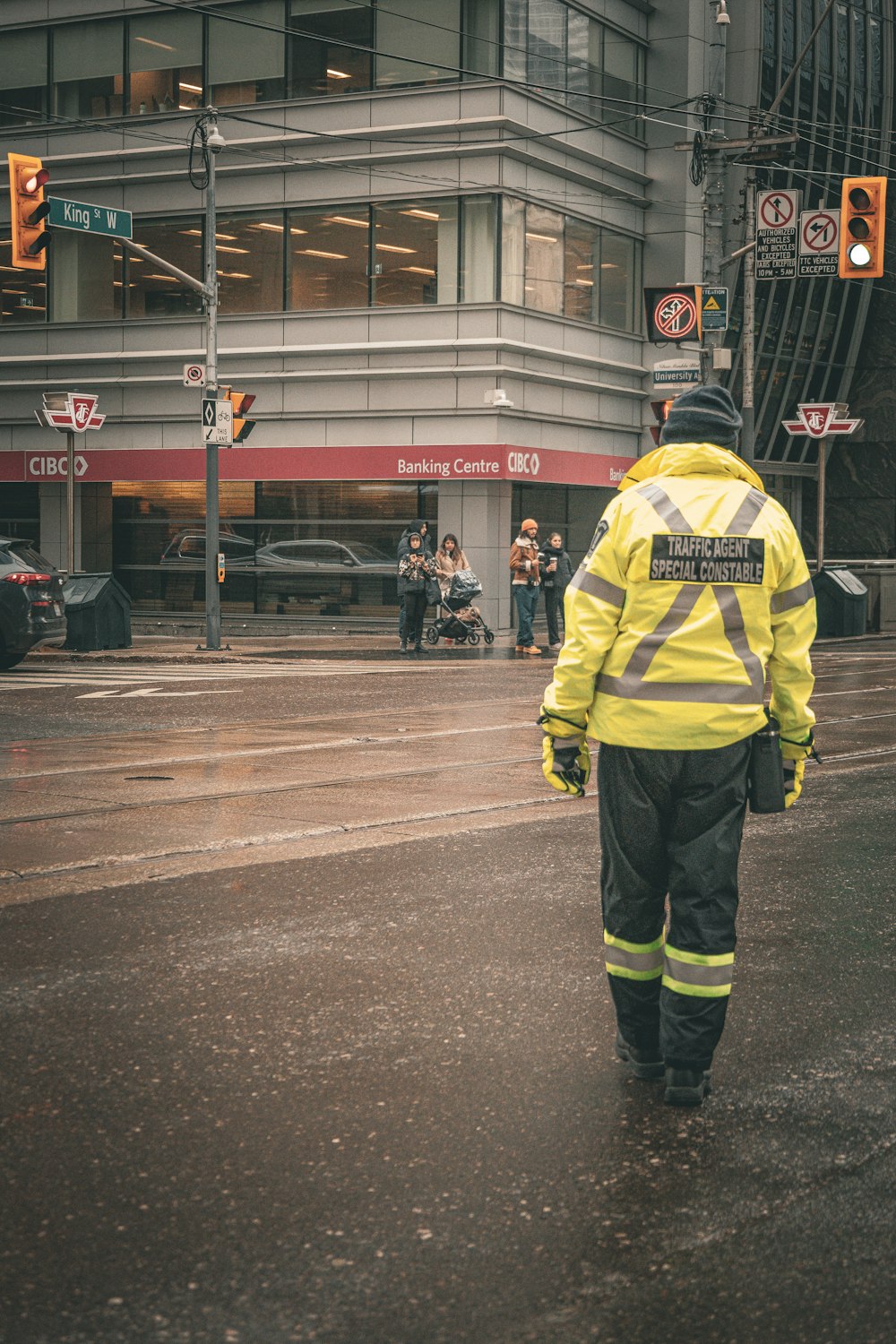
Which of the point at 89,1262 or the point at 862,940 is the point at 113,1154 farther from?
the point at 862,940

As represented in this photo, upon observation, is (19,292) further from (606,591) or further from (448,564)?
(606,591)

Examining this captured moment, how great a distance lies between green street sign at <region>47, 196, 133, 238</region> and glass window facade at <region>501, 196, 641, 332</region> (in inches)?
331

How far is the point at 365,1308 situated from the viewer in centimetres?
314

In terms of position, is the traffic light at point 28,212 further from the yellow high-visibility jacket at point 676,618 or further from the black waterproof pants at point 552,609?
the yellow high-visibility jacket at point 676,618

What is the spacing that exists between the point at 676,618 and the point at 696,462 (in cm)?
45

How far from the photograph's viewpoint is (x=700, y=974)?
4254 mm

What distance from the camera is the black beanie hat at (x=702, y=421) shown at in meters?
4.50

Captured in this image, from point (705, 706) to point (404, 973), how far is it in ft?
5.98

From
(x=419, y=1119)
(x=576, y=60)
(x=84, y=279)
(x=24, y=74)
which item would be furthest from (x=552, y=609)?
(x=419, y=1119)

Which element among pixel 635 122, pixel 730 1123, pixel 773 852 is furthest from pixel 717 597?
pixel 635 122

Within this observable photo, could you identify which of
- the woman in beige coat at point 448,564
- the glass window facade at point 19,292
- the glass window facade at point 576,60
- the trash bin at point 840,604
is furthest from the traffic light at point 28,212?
the trash bin at point 840,604

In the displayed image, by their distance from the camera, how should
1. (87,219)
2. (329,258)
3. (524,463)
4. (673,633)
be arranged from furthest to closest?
(329,258)
(524,463)
(87,219)
(673,633)

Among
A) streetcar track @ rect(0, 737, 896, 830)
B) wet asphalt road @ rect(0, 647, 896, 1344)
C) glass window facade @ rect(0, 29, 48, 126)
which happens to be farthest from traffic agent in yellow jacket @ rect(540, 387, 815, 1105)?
glass window facade @ rect(0, 29, 48, 126)

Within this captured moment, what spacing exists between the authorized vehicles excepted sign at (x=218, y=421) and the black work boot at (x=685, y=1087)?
19.9 m
